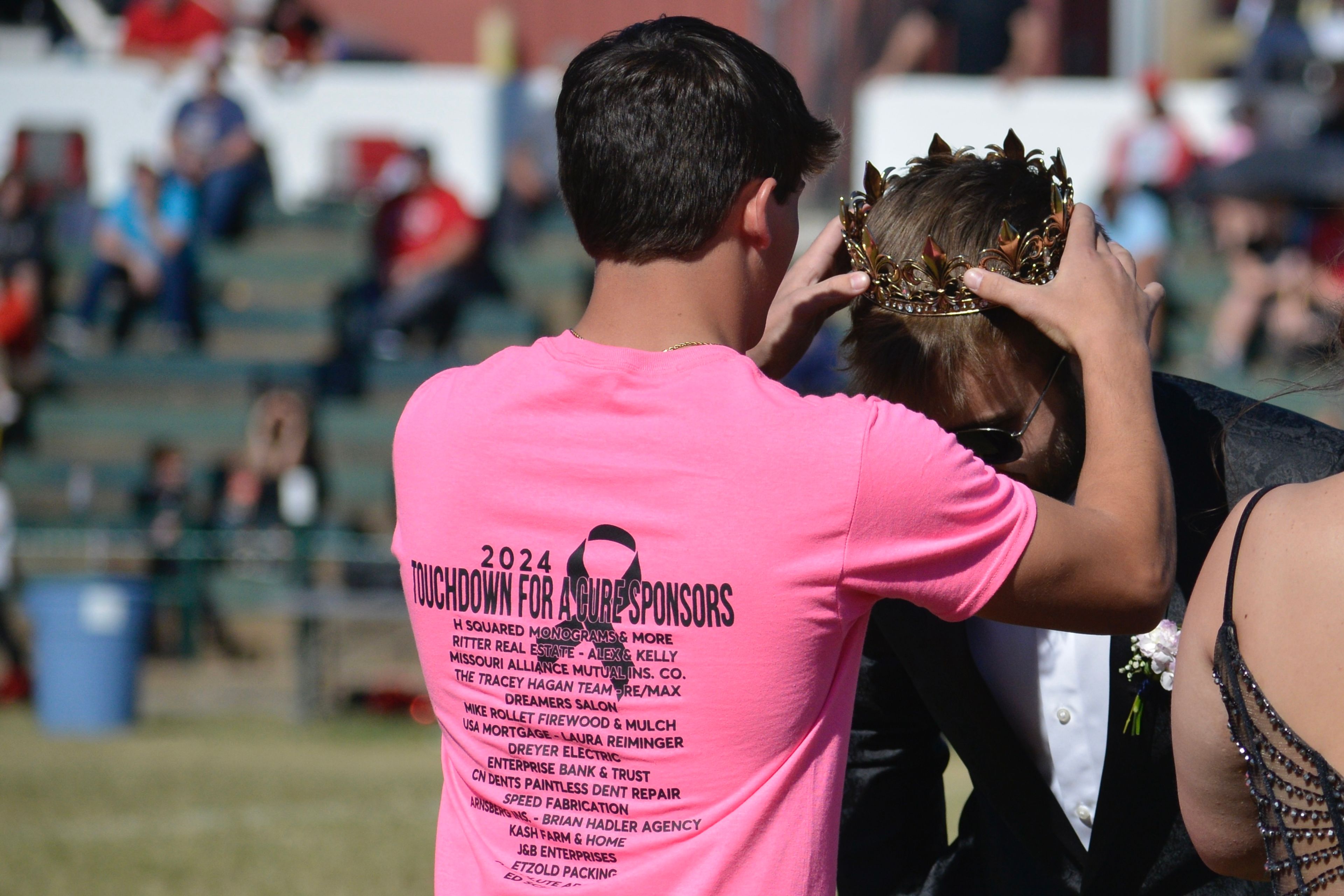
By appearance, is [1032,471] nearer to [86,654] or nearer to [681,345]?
[681,345]

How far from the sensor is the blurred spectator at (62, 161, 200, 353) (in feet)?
40.4

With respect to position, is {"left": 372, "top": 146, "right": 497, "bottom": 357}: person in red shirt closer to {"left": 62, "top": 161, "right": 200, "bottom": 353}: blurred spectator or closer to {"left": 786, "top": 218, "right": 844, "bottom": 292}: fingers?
{"left": 62, "top": 161, "right": 200, "bottom": 353}: blurred spectator

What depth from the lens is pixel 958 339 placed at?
1.94 metres

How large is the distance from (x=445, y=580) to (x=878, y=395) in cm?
70

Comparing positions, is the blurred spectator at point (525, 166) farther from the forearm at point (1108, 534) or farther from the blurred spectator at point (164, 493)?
the forearm at point (1108, 534)

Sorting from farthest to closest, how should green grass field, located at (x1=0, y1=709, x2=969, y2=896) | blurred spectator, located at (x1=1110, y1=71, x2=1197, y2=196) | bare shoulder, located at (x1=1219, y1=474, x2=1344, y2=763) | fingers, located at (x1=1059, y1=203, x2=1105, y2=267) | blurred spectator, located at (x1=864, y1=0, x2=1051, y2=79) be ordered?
blurred spectator, located at (x1=864, y1=0, x2=1051, y2=79) → blurred spectator, located at (x1=1110, y1=71, x2=1197, y2=196) → green grass field, located at (x1=0, y1=709, x2=969, y2=896) → fingers, located at (x1=1059, y1=203, x2=1105, y2=267) → bare shoulder, located at (x1=1219, y1=474, x2=1344, y2=763)

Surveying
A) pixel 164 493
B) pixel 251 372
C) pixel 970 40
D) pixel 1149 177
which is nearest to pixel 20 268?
pixel 251 372

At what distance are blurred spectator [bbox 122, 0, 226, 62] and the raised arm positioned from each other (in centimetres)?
1366

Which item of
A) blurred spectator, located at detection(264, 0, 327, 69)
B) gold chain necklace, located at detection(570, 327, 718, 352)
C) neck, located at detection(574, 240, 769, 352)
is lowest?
gold chain necklace, located at detection(570, 327, 718, 352)

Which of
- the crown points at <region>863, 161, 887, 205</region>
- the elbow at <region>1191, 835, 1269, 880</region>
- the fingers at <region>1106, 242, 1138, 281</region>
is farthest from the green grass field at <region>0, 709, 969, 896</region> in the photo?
the fingers at <region>1106, 242, 1138, 281</region>

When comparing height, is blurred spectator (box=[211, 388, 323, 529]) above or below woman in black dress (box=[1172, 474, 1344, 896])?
below

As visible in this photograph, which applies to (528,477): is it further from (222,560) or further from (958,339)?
(222,560)

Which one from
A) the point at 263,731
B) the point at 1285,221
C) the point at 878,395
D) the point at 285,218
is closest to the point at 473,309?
the point at 285,218

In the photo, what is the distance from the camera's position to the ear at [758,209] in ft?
5.32
